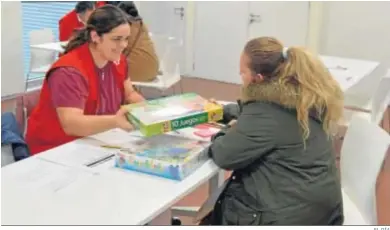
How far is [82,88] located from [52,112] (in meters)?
0.18

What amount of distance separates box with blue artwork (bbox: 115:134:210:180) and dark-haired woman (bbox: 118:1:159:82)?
2037 millimetres

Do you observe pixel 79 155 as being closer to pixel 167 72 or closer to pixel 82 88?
pixel 82 88

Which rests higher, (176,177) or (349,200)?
(176,177)

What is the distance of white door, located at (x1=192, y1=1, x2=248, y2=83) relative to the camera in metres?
6.32

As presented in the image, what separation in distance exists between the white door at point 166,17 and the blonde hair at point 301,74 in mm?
4877

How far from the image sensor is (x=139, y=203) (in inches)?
61.2

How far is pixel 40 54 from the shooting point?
5.02 m

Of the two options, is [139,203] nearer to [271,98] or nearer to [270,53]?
[271,98]

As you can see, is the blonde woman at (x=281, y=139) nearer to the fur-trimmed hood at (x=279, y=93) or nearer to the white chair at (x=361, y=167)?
Answer: the fur-trimmed hood at (x=279, y=93)

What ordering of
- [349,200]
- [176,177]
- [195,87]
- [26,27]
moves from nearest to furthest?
[176,177] → [349,200] → [26,27] → [195,87]

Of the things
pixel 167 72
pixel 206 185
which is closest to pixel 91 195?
pixel 206 185

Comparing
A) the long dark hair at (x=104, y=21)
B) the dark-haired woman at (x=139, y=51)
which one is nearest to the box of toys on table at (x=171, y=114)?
the long dark hair at (x=104, y=21)

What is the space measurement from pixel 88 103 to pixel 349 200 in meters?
1.15

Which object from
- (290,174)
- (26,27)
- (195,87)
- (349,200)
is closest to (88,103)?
(290,174)
